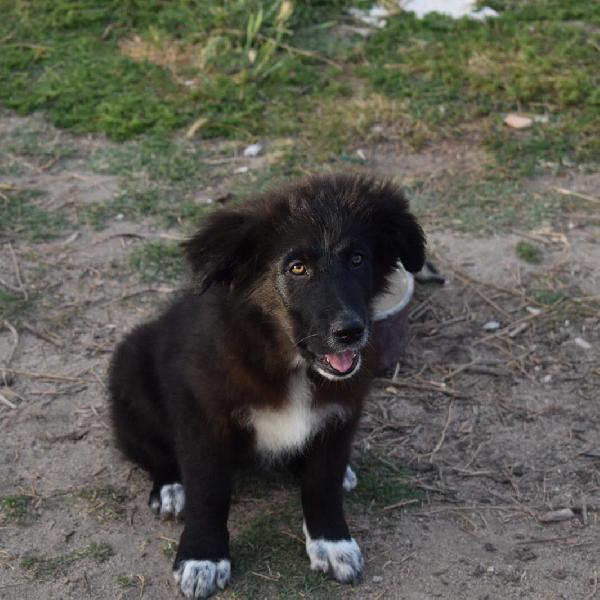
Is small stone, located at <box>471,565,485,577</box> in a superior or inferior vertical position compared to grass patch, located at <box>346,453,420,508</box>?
superior

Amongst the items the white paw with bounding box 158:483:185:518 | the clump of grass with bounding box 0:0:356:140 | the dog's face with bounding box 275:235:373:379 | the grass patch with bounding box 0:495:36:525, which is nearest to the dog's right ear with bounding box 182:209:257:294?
the dog's face with bounding box 275:235:373:379

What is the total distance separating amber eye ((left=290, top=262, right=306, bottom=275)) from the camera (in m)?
3.53

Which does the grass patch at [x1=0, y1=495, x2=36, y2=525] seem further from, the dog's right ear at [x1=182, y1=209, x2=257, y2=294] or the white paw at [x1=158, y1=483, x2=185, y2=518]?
the dog's right ear at [x1=182, y1=209, x2=257, y2=294]

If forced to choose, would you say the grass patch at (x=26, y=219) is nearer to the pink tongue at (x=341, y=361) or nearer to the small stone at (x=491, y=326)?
the small stone at (x=491, y=326)

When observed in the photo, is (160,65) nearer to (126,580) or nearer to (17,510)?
(17,510)

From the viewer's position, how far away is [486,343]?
5391mm

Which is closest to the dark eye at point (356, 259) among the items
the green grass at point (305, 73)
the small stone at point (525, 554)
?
the small stone at point (525, 554)

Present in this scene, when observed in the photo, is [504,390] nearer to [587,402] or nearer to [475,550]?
[587,402]

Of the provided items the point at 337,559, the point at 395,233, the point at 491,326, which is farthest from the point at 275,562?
the point at 491,326

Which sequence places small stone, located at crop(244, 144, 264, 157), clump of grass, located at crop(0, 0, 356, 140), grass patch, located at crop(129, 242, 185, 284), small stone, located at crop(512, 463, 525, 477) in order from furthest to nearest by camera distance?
clump of grass, located at crop(0, 0, 356, 140) → small stone, located at crop(244, 144, 264, 157) → grass patch, located at crop(129, 242, 185, 284) → small stone, located at crop(512, 463, 525, 477)

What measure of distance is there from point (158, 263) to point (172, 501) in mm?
2046

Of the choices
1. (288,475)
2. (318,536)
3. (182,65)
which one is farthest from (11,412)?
(182,65)

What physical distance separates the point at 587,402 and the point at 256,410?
2001 mm

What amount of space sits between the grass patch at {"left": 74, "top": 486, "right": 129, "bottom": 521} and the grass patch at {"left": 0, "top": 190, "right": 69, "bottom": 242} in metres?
2.24
